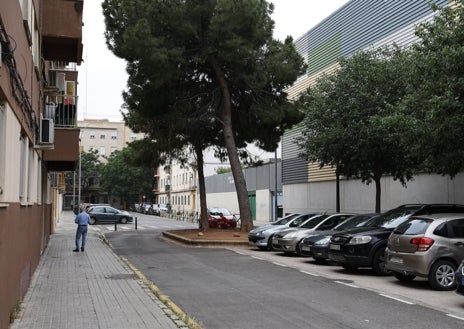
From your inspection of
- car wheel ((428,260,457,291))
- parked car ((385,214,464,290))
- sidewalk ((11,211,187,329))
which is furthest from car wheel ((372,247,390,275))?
sidewalk ((11,211,187,329))

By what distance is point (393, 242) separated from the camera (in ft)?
38.8

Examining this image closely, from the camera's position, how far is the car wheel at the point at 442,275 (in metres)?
11.0

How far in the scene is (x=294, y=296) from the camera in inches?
407

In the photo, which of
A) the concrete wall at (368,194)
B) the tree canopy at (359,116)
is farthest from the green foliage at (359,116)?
the concrete wall at (368,194)

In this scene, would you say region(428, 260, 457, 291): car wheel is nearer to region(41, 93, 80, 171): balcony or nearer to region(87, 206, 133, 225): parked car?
region(41, 93, 80, 171): balcony

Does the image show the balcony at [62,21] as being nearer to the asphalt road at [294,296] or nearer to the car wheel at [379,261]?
the asphalt road at [294,296]

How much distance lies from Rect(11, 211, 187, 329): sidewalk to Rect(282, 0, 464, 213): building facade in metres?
14.5

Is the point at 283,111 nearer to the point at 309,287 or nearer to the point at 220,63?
the point at 220,63

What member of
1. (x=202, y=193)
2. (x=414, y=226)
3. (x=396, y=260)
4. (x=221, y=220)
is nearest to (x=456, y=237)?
(x=414, y=226)

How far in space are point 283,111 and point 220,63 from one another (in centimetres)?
380

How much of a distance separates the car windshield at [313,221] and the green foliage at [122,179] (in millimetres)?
71906

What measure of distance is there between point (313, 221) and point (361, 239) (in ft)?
18.8

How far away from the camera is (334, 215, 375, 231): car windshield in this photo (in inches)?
615

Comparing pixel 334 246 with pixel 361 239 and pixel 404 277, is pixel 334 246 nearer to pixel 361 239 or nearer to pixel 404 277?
pixel 361 239
